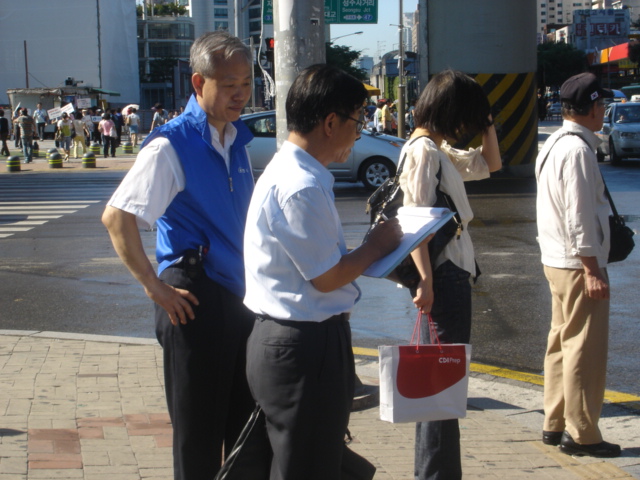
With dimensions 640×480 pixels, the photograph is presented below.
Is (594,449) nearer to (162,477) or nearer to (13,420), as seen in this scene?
(162,477)

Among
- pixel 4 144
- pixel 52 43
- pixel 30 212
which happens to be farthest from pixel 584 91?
pixel 52 43

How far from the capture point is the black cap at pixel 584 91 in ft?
14.2

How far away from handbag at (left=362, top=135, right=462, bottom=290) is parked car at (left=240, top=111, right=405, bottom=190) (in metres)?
14.0

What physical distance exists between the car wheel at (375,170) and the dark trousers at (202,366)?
14.9 metres

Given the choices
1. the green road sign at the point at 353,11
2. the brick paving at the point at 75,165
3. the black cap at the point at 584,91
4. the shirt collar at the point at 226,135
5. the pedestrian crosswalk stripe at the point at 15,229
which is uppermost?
the green road sign at the point at 353,11

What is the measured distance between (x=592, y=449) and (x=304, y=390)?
229 cm

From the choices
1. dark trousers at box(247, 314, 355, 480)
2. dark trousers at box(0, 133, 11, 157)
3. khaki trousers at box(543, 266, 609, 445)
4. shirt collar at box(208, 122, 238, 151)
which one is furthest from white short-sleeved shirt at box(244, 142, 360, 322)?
dark trousers at box(0, 133, 11, 157)

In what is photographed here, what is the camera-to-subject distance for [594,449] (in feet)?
14.4

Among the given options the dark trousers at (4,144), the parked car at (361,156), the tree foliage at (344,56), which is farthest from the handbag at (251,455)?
the tree foliage at (344,56)

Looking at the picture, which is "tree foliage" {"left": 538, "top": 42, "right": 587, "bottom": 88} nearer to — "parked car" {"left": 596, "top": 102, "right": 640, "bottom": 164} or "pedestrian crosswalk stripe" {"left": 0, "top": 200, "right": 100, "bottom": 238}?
"parked car" {"left": 596, "top": 102, "right": 640, "bottom": 164}

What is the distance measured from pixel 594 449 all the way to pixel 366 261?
2.32m

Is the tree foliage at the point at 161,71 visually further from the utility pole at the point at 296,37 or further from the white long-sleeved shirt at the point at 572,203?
the white long-sleeved shirt at the point at 572,203

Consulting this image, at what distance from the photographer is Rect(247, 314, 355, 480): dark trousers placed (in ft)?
8.72

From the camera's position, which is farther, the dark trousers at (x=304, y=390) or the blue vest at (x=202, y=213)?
the blue vest at (x=202, y=213)
